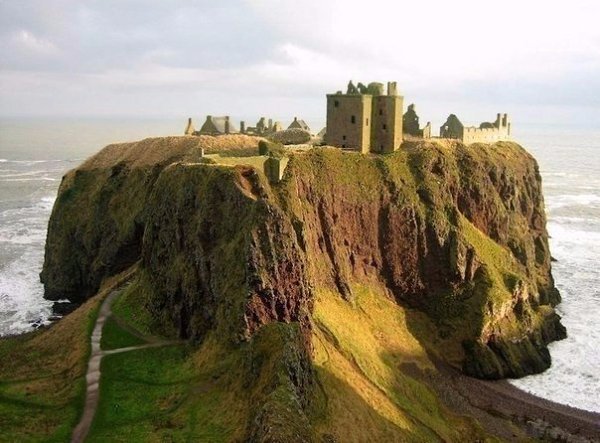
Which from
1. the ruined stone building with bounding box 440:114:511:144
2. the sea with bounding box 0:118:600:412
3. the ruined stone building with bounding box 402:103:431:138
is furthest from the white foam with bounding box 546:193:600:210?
the ruined stone building with bounding box 402:103:431:138

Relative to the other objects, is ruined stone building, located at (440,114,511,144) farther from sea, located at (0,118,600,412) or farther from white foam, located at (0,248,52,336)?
white foam, located at (0,248,52,336)

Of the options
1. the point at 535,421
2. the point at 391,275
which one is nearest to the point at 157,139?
the point at 391,275

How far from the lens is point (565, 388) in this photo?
59344 millimetres

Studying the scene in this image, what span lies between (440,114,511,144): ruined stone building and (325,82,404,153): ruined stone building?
13320 millimetres

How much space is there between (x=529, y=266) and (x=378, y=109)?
27465 mm

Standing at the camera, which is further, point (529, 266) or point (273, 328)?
point (529, 266)

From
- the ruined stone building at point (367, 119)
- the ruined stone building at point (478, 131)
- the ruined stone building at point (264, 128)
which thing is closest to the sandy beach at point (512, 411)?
the ruined stone building at point (367, 119)

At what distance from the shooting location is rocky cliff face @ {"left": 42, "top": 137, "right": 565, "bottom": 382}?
163ft

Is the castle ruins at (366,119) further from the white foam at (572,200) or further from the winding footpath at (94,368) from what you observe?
the white foam at (572,200)

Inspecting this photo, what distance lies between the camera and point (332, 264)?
59188 mm

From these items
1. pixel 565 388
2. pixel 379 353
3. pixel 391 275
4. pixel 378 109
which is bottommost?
pixel 565 388

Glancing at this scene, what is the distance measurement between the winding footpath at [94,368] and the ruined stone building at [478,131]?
1942 inches

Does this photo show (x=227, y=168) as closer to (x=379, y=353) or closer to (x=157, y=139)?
(x=379, y=353)

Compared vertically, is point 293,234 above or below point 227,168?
below
